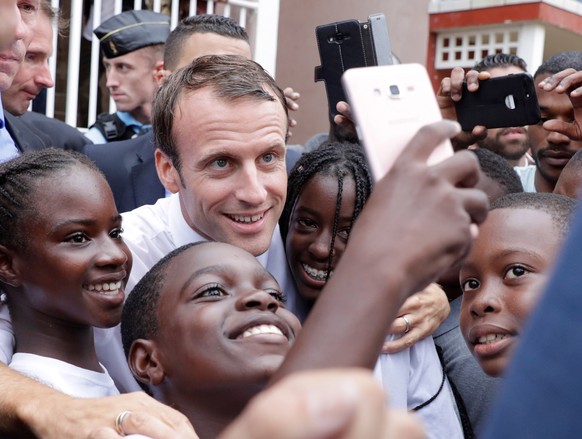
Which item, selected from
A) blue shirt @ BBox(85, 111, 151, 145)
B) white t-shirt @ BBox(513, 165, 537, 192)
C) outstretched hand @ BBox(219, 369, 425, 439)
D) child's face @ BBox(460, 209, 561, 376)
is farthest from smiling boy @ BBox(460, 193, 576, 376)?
blue shirt @ BBox(85, 111, 151, 145)

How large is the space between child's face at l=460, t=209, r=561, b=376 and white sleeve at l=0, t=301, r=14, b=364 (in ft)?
4.06

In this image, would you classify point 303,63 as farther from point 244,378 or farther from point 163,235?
point 244,378

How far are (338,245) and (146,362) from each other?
0.78 metres

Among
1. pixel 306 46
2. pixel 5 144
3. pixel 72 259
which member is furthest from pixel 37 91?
pixel 306 46

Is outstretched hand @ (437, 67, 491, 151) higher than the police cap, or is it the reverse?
outstretched hand @ (437, 67, 491, 151)

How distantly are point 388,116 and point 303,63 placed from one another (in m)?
7.08

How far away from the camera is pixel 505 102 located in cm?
333

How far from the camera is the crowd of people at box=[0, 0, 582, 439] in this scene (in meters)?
1.17

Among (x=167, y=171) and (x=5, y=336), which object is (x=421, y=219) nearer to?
(x=5, y=336)

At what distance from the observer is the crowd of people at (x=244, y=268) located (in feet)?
3.84

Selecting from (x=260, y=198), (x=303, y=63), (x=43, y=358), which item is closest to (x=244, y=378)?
(x=43, y=358)

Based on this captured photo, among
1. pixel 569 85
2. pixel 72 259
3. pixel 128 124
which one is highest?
pixel 569 85

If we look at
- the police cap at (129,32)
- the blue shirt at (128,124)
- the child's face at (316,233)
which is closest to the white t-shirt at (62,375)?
the child's face at (316,233)

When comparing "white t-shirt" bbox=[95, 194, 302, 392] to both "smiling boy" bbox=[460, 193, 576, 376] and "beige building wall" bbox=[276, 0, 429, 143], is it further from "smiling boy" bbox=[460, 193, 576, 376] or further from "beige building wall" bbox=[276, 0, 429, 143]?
"beige building wall" bbox=[276, 0, 429, 143]
